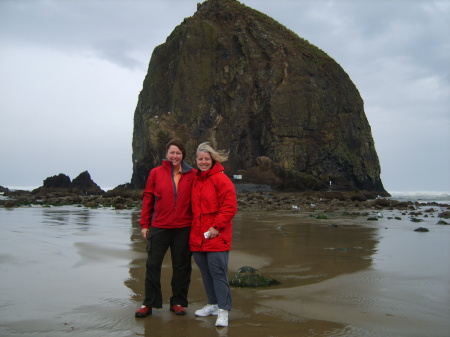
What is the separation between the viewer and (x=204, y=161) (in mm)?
4160

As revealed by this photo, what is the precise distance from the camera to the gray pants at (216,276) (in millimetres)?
3801

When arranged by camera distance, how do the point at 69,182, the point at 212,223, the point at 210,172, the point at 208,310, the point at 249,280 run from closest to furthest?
the point at 208,310
the point at 212,223
the point at 210,172
the point at 249,280
the point at 69,182

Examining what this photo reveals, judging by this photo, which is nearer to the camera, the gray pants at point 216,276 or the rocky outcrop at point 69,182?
the gray pants at point 216,276

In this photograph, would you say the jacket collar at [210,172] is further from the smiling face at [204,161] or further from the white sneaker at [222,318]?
the white sneaker at [222,318]

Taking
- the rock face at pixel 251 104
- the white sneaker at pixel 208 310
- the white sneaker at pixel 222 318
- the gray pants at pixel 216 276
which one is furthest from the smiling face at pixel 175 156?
the rock face at pixel 251 104

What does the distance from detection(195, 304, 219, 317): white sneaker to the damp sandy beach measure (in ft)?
0.23

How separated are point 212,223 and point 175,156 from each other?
81 centimetres

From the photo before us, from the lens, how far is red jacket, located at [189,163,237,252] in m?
3.99

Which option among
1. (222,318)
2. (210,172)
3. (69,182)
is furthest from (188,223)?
(69,182)

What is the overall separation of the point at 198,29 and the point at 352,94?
24822mm

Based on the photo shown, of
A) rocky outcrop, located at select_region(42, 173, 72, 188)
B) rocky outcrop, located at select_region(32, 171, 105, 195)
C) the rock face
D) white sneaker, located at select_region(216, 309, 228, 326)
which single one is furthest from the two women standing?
rocky outcrop, located at select_region(42, 173, 72, 188)

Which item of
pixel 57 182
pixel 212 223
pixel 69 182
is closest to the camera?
pixel 212 223

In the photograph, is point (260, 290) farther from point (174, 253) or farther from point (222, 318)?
point (222, 318)

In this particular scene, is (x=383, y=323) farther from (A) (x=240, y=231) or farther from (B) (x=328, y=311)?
(A) (x=240, y=231)
